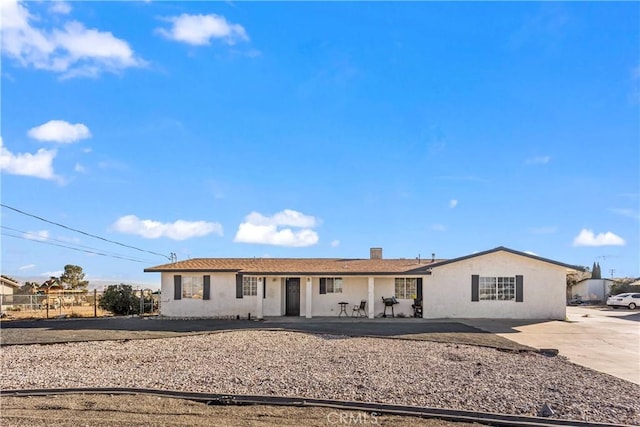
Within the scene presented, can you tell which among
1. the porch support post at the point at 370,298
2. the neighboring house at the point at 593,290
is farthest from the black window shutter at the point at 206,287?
the neighboring house at the point at 593,290

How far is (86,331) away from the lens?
1748 cm

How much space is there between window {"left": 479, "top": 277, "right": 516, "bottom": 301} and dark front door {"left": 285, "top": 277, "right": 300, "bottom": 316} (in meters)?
7.92

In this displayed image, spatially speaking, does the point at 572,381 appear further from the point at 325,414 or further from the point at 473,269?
the point at 473,269

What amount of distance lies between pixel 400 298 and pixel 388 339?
8646 millimetres

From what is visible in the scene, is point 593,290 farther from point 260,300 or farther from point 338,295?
point 260,300

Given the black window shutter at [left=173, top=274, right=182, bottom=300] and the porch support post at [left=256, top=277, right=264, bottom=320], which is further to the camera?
the black window shutter at [left=173, top=274, right=182, bottom=300]

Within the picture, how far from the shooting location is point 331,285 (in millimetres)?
23594

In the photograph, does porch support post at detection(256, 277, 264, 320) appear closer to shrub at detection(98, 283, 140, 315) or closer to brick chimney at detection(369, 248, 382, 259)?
shrub at detection(98, 283, 140, 315)

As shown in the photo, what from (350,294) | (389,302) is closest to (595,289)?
(389,302)

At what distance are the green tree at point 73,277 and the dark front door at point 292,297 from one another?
2802 cm

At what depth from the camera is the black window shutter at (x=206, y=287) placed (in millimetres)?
23625

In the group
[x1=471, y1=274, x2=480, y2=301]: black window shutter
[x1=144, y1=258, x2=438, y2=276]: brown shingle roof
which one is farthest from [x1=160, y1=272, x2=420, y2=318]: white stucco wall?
[x1=471, y1=274, x2=480, y2=301]: black window shutter

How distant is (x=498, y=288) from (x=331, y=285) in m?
7.06

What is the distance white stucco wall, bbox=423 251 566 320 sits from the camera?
72.8 ft
